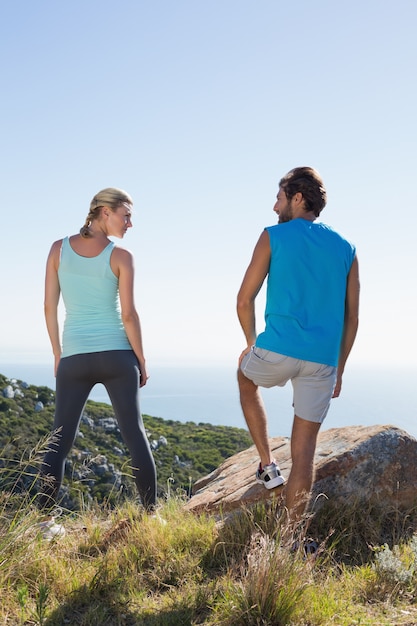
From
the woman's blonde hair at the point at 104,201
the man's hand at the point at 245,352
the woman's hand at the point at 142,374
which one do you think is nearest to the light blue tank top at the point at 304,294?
the man's hand at the point at 245,352

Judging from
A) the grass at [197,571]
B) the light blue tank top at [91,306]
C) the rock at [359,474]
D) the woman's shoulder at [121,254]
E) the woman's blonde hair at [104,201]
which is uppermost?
the woman's blonde hair at [104,201]

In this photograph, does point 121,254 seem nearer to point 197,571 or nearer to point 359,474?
point 197,571

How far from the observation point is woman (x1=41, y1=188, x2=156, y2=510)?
4113mm

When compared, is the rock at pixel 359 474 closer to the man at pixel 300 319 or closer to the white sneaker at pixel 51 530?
the man at pixel 300 319

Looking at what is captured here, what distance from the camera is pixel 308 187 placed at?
402cm

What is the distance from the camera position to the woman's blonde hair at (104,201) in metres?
4.28

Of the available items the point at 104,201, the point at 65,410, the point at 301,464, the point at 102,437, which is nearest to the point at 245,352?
the point at 301,464

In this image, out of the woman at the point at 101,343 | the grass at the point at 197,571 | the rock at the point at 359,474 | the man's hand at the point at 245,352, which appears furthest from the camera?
the rock at the point at 359,474

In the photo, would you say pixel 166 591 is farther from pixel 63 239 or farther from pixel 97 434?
pixel 97 434

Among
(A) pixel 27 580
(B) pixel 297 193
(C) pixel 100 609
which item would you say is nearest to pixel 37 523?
(A) pixel 27 580

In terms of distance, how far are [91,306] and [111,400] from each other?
2.17 ft

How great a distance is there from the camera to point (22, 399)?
42.6 meters

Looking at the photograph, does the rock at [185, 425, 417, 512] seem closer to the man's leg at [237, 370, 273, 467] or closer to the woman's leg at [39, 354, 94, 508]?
the man's leg at [237, 370, 273, 467]

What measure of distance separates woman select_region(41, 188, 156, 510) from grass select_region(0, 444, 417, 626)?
1.25 ft
